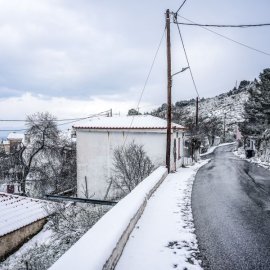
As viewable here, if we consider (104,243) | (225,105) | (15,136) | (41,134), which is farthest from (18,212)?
(225,105)

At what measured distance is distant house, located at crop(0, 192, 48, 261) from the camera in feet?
34.9

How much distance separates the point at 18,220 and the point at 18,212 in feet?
3.14

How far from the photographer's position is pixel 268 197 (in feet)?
32.1

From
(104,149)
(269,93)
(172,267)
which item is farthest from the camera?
(269,93)

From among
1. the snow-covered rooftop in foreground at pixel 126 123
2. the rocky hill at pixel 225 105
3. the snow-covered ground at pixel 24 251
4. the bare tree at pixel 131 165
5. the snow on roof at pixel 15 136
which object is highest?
the rocky hill at pixel 225 105

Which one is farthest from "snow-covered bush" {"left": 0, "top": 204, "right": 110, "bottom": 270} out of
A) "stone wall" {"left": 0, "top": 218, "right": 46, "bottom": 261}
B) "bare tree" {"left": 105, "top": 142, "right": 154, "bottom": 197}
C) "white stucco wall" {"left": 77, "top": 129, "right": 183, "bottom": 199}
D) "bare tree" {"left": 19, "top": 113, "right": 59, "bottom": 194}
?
"bare tree" {"left": 19, "top": 113, "right": 59, "bottom": 194}

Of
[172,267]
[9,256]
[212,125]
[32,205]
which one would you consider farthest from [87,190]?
[212,125]

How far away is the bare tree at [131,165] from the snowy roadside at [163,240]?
897 cm

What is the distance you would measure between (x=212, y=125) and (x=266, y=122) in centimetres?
2731

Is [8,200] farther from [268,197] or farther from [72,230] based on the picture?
[268,197]

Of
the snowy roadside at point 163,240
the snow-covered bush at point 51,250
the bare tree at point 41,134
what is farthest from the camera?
the bare tree at point 41,134

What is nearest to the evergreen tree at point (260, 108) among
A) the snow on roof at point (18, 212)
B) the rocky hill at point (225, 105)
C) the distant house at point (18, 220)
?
the snow on roof at point (18, 212)

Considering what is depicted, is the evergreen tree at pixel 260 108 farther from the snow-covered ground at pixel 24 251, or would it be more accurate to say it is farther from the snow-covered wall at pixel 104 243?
the snow-covered wall at pixel 104 243

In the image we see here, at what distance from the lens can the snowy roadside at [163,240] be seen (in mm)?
4414
